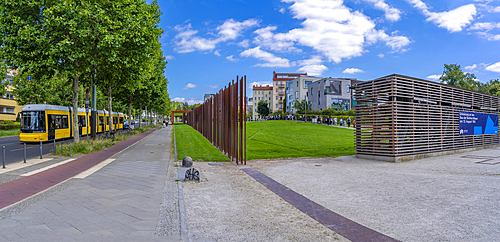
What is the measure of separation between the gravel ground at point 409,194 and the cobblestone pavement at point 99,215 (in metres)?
3.25

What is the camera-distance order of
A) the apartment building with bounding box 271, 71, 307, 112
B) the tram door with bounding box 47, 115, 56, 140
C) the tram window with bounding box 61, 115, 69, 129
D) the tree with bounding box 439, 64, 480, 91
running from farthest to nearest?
1. the apartment building with bounding box 271, 71, 307, 112
2. the tree with bounding box 439, 64, 480, 91
3. the tram window with bounding box 61, 115, 69, 129
4. the tram door with bounding box 47, 115, 56, 140

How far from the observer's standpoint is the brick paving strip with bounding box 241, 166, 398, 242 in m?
4.20

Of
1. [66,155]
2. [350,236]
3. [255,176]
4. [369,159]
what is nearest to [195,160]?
[255,176]

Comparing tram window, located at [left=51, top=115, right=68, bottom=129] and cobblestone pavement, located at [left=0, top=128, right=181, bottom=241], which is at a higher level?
tram window, located at [left=51, top=115, right=68, bottom=129]

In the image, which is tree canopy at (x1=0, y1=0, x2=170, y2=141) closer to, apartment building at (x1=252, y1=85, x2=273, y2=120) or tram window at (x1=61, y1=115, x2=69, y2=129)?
tram window at (x1=61, y1=115, x2=69, y2=129)

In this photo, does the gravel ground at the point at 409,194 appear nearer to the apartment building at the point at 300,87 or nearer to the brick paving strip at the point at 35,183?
the brick paving strip at the point at 35,183

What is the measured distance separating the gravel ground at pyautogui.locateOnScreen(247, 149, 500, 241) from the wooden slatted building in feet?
4.40

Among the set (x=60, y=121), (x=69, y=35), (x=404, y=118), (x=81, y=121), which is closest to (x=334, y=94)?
(x=81, y=121)

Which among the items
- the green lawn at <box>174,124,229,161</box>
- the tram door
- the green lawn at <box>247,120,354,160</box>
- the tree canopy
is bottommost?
the green lawn at <box>247,120,354,160</box>

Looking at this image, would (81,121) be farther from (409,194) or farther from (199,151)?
(409,194)

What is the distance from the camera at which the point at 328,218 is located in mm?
5004

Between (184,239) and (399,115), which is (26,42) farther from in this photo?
(399,115)

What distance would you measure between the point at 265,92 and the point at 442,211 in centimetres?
13129

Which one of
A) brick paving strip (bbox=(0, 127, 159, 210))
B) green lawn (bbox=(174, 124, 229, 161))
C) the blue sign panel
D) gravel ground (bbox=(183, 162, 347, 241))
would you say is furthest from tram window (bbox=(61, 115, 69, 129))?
the blue sign panel
